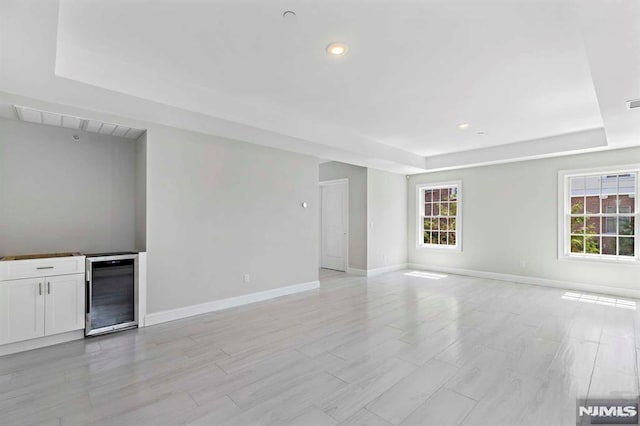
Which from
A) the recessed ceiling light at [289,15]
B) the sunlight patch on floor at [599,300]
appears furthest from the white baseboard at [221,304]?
the sunlight patch on floor at [599,300]

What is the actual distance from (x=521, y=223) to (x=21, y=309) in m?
7.84

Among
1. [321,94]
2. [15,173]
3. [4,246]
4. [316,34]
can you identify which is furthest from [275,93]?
[4,246]

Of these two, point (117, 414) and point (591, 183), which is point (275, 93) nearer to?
point (117, 414)

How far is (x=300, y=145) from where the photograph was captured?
4977mm

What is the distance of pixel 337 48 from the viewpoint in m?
2.72

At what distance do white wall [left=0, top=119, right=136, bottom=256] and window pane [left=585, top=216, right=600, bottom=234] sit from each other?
7755mm

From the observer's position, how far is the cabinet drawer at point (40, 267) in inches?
118

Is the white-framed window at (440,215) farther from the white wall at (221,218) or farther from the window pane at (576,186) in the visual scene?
the white wall at (221,218)

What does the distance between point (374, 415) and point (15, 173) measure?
4.57 metres

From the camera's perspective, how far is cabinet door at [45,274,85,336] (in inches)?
125

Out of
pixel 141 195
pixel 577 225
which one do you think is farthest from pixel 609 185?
pixel 141 195

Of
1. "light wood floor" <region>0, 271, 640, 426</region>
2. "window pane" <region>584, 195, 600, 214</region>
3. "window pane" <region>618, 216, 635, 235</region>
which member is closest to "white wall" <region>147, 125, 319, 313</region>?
"light wood floor" <region>0, 271, 640, 426</region>

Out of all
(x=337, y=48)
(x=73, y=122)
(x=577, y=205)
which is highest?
(x=337, y=48)

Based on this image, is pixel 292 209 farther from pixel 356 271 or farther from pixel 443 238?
pixel 443 238
